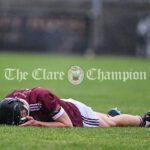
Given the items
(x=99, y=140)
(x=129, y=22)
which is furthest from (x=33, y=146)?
(x=129, y=22)

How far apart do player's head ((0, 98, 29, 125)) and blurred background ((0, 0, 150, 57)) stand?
20.9 m

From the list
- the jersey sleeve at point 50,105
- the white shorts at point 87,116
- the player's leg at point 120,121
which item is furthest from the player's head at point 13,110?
the player's leg at point 120,121

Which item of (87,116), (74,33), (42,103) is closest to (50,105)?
(42,103)

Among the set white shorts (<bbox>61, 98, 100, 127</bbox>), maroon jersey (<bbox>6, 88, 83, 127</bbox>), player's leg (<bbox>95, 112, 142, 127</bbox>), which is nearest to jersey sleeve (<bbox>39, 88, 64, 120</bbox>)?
maroon jersey (<bbox>6, 88, 83, 127</bbox>)

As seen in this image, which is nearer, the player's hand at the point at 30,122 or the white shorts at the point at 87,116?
the player's hand at the point at 30,122

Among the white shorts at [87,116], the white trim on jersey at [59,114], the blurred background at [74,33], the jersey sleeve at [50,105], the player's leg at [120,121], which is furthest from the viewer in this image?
the blurred background at [74,33]

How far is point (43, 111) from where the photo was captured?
6.24 metres

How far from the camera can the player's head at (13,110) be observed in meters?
5.98

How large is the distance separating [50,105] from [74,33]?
2146cm

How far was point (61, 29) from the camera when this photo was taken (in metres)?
27.3

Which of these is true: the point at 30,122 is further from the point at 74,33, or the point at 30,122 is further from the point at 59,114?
the point at 74,33

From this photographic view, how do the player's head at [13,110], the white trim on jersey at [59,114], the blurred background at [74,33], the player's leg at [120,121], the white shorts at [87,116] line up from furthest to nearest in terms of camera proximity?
1. the blurred background at [74,33]
2. the player's leg at [120,121]
3. the white shorts at [87,116]
4. the white trim on jersey at [59,114]
5. the player's head at [13,110]

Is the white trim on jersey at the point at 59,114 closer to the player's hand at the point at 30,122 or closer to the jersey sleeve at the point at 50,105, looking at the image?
the jersey sleeve at the point at 50,105

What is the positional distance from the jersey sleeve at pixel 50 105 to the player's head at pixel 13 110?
0.21 metres
